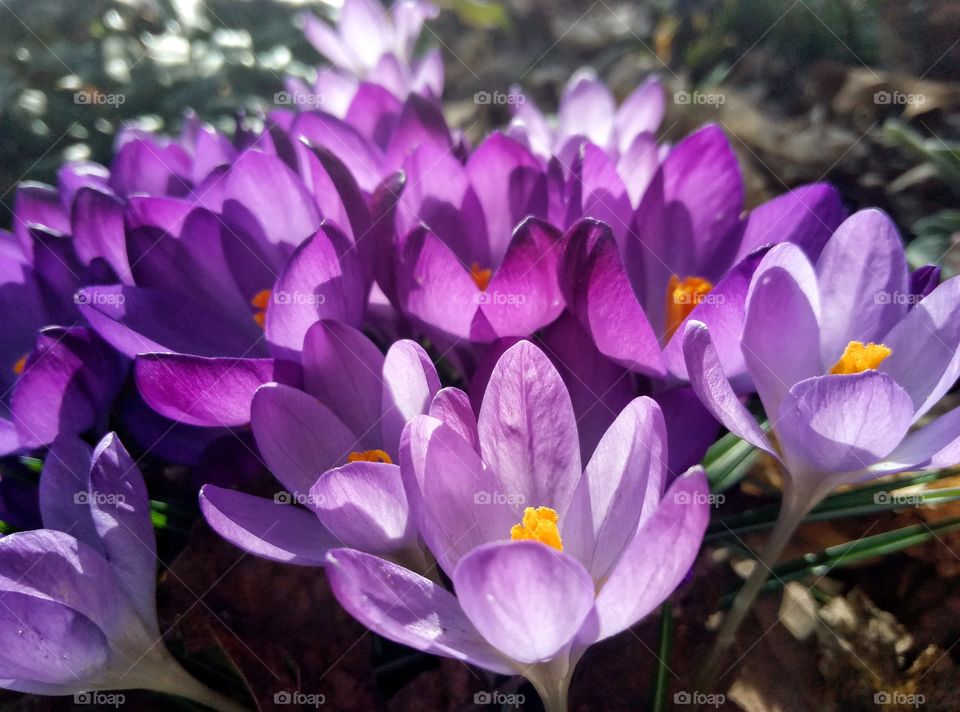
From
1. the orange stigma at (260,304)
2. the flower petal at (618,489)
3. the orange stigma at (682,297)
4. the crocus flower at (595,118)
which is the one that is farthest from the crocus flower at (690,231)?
the orange stigma at (260,304)

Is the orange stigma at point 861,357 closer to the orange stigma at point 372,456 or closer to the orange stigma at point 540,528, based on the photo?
the orange stigma at point 540,528

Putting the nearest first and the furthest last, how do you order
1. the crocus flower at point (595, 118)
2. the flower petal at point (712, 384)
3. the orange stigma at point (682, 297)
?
the flower petal at point (712, 384)
the orange stigma at point (682, 297)
the crocus flower at point (595, 118)

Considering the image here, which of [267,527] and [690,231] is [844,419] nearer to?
[690,231]

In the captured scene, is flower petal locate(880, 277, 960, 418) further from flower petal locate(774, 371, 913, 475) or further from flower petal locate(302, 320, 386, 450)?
flower petal locate(302, 320, 386, 450)

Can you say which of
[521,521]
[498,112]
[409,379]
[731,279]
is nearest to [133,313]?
[409,379]

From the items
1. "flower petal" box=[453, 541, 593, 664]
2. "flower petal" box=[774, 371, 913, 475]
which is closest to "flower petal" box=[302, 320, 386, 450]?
"flower petal" box=[453, 541, 593, 664]

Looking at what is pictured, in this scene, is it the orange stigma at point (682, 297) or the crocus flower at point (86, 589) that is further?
the orange stigma at point (682, 297)

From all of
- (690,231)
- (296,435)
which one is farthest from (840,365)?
(296,435)
